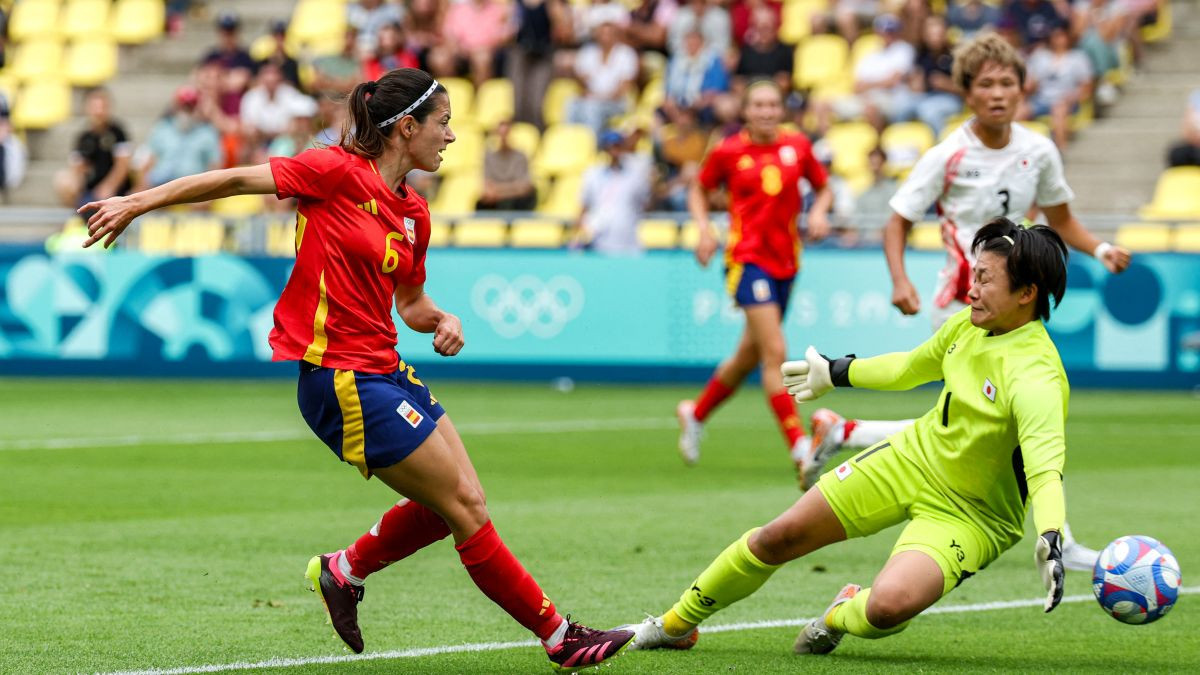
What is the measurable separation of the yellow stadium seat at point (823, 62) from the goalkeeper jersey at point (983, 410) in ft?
55.6

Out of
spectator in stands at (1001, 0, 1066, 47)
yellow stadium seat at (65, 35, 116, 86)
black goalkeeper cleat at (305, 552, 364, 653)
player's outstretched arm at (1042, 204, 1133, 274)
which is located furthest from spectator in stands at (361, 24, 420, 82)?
black goalkeeper cleat at (305, 552, 364, 653)

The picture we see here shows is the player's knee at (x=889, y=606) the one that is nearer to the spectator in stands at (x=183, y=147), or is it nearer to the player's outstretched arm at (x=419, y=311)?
the player's outstretched arm at (x=419, y=311)

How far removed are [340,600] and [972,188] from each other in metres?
4.06

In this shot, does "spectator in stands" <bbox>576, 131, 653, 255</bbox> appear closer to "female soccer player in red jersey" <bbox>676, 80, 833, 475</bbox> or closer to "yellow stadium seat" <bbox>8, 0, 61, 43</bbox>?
"female soccer player in red jersey" <bbox>676, 80, 833, 475</bbox>

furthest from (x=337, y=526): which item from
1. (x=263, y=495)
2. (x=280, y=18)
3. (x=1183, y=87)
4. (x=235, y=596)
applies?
(x=280, y=18)

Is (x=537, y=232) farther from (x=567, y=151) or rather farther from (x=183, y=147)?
(x=183, y=147)

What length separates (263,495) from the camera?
11008 millimetres

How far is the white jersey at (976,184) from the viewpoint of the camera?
899 cm

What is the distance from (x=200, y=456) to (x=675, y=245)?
7.40 meters

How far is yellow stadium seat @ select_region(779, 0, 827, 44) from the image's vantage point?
23.6 m

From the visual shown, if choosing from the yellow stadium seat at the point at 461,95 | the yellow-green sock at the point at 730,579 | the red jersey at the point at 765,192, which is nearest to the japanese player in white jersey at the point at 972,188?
the yellow-green sock at the point at 730,579

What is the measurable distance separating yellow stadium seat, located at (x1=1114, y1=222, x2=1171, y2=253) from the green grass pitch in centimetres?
195

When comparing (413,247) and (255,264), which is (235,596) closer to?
(413,247)

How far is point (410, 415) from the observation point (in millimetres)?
5934
